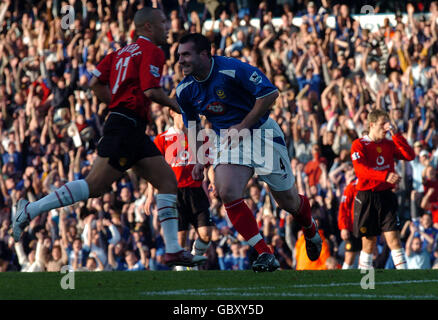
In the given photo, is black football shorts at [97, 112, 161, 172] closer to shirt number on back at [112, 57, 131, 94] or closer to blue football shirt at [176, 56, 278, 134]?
shirt number on back at [112, 57, 131, 94]

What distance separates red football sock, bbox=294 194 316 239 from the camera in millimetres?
8320

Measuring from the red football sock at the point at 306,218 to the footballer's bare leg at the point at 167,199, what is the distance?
1360 mm

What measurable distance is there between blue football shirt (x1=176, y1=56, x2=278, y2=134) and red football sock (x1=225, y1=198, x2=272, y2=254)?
76 cm

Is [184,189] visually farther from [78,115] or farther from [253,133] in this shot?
[78,115]

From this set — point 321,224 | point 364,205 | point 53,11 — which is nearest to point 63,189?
point 364,205

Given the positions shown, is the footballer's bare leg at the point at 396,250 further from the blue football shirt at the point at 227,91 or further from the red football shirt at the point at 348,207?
the blue football shirt at the point at 227,91

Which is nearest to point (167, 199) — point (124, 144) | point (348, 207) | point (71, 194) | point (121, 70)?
point (124, 144)

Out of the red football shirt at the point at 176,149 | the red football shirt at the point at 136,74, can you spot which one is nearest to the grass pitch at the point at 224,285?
the red football shirt at the point at 136,74

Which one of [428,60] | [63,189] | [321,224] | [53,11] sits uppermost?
Answer: [53,11]

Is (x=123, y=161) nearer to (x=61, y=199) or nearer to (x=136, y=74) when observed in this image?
(x=61, y=199)

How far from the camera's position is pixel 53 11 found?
22141 mm

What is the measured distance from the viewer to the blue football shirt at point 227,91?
302 inches

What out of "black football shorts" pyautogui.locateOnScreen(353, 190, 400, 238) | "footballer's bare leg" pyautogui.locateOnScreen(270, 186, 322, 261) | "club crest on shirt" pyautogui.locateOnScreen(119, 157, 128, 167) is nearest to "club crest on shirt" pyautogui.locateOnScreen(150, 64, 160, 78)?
"club crest on shirt" pyautogui.locateOnScreen(119, 157, 128, 167)
